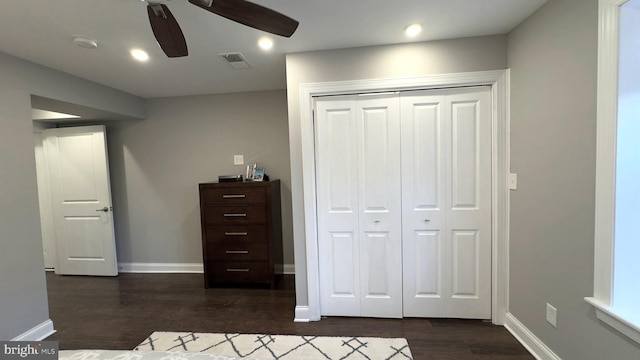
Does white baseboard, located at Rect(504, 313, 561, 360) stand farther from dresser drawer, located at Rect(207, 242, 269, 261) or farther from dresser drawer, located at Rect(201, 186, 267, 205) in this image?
dresser drawer, located at Rect(201, 186, 267, 205)

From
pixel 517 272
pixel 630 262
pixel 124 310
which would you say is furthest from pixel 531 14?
pixel 124 310

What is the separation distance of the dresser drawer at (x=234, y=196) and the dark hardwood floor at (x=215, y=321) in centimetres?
103

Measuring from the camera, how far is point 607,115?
1.35 meters

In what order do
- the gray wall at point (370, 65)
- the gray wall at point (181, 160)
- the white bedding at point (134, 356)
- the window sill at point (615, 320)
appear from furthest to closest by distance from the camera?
the gray wall at point (181, 160) → the gray wall at point (370, 65) → the window sill at point (615, 320) → the white bedding at point (134, 356)

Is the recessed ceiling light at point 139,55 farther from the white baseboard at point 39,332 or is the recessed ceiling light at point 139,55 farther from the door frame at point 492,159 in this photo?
the white baseboard at point 39,332

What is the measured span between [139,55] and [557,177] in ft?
10.7

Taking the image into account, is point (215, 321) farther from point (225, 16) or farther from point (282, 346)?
point (225, 16)

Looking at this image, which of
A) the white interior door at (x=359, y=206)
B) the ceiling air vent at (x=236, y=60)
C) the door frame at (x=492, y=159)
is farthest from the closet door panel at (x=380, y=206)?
the ceiling air vent at (x=236, y=60)

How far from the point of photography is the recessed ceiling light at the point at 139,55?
2.20m

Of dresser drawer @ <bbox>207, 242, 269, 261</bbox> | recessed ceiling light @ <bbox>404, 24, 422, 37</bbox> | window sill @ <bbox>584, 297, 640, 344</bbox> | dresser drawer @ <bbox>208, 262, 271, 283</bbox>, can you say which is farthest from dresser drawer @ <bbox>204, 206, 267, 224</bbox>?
window sill @ <bbox>584, 297, 640, 344</bbox>

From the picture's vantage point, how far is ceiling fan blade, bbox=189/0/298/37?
4.09 feet

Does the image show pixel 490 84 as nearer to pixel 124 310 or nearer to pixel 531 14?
pixel 531 14

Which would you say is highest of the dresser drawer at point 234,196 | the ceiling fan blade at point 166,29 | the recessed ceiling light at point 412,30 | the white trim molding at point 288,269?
the recessed ceiling light at point 412,30

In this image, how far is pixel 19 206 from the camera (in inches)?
86.1
